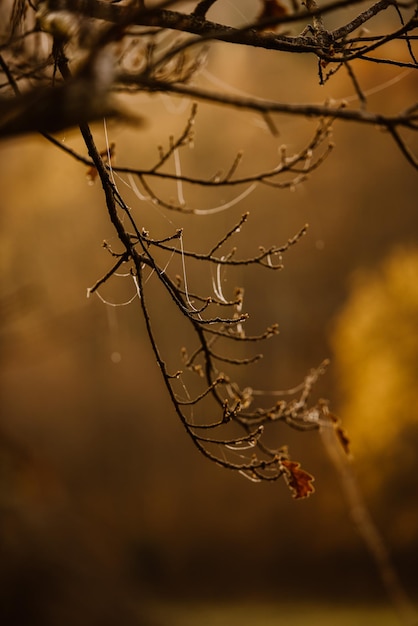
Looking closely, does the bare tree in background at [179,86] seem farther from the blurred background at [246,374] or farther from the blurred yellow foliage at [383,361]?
the blurred yellow foliage at [383,361]

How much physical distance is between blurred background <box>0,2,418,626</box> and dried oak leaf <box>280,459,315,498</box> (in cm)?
447

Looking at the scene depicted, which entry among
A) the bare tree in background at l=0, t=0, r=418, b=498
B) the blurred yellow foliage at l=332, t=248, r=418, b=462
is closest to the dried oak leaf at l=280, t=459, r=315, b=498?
the bare tree in background at l=0, t=0, r=418, b=498

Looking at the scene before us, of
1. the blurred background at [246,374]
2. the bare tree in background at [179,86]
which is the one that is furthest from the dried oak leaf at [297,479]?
the blurred background at [246,374]

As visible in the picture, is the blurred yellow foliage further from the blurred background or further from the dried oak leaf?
the dried oak leaf

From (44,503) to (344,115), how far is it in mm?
5430

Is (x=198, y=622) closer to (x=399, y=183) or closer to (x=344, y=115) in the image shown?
(x=399, y=183)

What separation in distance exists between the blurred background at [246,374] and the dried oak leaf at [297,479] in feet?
14.7

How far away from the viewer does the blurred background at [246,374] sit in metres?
6.12

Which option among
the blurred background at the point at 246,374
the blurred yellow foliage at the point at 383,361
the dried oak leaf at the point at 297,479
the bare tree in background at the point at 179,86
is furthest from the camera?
the blurred background at the point at 246,374

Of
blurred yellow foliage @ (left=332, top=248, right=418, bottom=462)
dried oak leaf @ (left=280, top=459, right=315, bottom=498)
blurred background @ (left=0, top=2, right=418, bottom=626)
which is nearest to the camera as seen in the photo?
dried oak leaf @ (left=280, top=459, right=315, bottom=498)

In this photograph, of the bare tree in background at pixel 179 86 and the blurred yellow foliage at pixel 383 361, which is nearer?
the bare tree in background at pixel 179 86

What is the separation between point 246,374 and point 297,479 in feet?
18.2

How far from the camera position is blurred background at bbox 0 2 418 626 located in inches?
241

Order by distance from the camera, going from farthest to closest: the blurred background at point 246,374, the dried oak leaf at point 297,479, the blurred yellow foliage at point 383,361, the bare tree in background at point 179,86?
the blurred background at point 246,374, the blurred yellow foliage at point 383,361, the dried oak leaf at point 297,479, the bare tree in background at point 179,86
